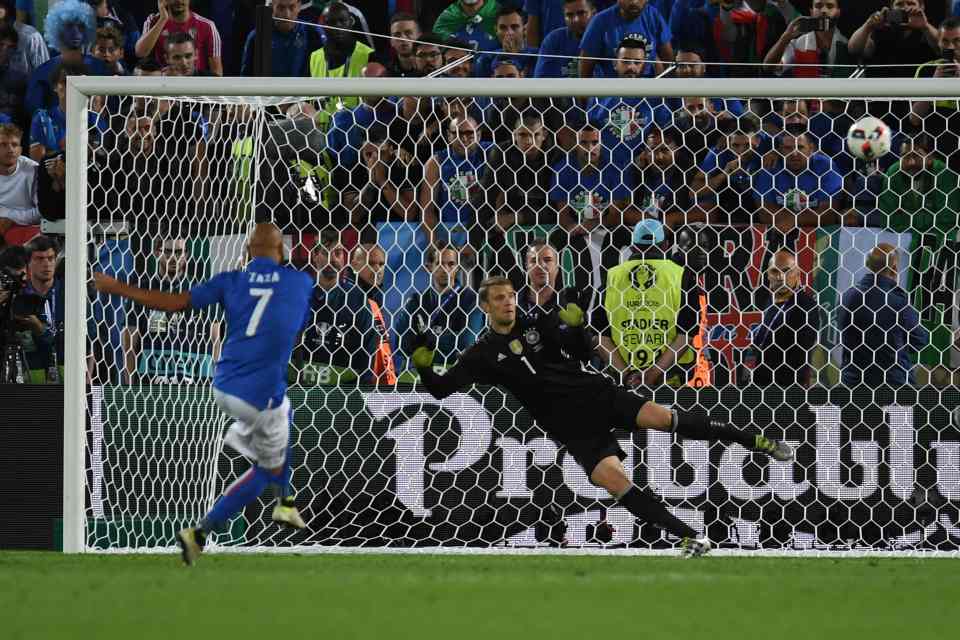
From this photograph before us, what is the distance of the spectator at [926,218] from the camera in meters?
8.59

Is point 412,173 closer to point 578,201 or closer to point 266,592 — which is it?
point 578,201

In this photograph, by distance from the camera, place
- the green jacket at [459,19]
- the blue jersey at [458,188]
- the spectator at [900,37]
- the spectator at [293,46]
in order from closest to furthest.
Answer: the blue jersey at [458,188]
the spectator at [900,37]
the spectator at [293,46]
the green jacket at [459,19]

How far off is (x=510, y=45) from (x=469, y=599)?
691cm

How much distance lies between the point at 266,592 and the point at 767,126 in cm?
555

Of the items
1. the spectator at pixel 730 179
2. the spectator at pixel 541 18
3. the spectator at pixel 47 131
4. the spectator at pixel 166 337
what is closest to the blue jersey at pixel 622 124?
the spectator at pixel 730 179

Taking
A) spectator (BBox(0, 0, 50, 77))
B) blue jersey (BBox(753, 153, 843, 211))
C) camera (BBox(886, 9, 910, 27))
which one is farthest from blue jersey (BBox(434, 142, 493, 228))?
spectator (BBox(0, 0, 50, 77))

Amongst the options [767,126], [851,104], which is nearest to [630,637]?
[767,126]

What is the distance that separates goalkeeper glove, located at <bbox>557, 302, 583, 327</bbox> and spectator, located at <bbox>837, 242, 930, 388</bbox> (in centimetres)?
158

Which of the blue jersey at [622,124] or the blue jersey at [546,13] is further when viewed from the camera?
the blue jersey at [546,13]

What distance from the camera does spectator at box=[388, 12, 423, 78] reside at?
1124 cm

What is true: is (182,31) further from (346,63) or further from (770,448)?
(770,448)

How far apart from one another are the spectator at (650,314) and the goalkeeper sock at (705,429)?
748 mm

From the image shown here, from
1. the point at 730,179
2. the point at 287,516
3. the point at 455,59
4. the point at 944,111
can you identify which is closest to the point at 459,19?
the point at 455,59

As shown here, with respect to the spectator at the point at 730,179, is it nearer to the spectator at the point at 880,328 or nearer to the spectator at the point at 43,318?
the spectator at the point at 880,328
